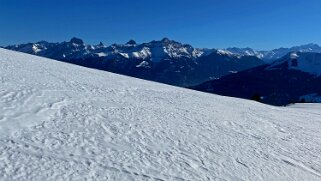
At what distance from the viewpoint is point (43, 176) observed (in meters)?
8.88

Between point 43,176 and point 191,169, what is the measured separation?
159 inches

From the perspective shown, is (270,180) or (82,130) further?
(82,130)

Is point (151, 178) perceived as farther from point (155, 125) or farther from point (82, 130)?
point (155, 125)

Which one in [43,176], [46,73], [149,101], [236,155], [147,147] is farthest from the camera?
[46,73]

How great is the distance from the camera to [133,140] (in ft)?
41.2

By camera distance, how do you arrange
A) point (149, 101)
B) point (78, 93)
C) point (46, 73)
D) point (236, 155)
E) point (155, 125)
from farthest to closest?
point (46, 73) < point (149, 101) < point (78, 93) < point (155, 125) < point (236, 155)

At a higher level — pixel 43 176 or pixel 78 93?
pixel 78 93

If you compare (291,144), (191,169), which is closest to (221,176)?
(191,169)

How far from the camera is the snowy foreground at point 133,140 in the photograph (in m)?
9.88

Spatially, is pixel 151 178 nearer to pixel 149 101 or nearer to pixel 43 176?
pixel 43 176

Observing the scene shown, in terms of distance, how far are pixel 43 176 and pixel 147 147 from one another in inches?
154

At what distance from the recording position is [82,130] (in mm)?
12656

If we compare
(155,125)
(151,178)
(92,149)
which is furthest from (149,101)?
(151,178)

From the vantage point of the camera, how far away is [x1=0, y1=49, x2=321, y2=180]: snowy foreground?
9.88m
